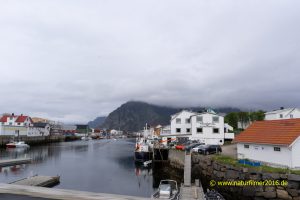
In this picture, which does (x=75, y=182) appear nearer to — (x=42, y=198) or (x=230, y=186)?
(x=230, y=186)

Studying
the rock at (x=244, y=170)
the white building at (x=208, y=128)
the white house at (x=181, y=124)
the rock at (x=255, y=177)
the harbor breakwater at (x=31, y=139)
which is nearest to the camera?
the rock at (x=255, y=177)

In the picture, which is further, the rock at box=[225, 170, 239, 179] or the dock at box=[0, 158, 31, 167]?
the dock at box=[0, 158, 31, 167]

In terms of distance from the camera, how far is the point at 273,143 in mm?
28219

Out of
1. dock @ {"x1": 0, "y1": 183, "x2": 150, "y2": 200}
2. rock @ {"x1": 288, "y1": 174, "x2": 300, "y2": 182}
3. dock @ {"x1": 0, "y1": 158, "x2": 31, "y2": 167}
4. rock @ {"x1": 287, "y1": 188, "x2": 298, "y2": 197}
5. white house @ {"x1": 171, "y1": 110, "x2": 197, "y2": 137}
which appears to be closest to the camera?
dock @ {"x1": 0, "y1": 183, "x2": 150, "y2": 200}

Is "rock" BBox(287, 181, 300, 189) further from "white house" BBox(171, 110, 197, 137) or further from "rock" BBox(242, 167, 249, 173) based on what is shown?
"white house" BBox(171, 110, 197, 137)

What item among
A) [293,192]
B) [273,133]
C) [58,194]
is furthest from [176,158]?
[58,194]

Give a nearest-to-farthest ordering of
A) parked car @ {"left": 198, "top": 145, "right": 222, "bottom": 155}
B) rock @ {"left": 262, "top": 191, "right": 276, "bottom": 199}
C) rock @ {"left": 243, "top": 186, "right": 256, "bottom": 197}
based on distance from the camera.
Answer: rock @ {"left": 262, "top": 191, "right": 276, "bottom": 199}, rock @ {"left": 243, "top": 186, "right": 256, "bottom": 197}, parked car @ {"left": 198, "top": 145, "right": 222, "bottom": 155}

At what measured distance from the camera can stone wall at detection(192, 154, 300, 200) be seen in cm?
2341

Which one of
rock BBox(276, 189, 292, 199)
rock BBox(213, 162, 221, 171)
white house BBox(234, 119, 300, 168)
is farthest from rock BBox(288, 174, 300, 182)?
rock BBox(213, 162, 221, 171)

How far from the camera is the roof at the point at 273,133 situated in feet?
89.0

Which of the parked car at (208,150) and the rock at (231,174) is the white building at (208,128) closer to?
the parked car at (208,150)

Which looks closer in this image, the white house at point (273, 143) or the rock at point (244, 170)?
the white house at point (273, 143)

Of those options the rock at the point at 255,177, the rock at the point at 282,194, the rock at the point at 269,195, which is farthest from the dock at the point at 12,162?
the rock at the point at 282,194

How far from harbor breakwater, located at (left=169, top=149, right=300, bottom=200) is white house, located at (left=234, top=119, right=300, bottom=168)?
294 cm
